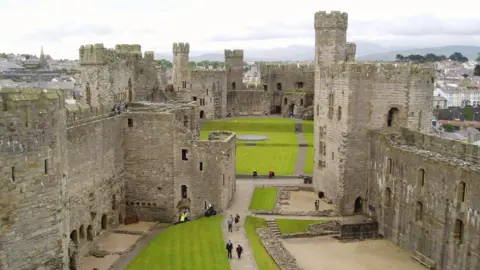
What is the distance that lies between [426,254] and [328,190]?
39.2 ft

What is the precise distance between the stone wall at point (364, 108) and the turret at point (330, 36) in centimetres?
482

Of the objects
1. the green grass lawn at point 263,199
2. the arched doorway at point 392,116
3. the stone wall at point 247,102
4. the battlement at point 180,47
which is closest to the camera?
the arched doorway at point 392,116

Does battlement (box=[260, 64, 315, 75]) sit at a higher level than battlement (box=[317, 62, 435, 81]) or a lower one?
higher

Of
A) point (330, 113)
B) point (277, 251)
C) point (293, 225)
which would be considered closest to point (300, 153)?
point (330, 113)

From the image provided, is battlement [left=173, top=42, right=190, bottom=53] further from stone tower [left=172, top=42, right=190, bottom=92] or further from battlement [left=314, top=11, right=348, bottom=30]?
battlement [left=314, top=11, right=348, bottom=30]

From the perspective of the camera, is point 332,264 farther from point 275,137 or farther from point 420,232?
point 275,137

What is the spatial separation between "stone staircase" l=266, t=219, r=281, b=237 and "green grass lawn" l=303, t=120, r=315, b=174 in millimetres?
14423

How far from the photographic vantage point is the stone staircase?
111ft

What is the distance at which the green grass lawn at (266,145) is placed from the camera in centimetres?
5119

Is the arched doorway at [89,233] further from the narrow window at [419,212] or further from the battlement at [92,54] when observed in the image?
the narrow window at [419,212]

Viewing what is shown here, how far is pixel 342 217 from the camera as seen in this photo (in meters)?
36.2

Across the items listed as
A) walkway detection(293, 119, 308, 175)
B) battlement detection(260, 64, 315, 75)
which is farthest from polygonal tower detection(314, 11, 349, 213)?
battlement detection(260, 64, 315, 75)

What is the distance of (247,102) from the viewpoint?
84625 mm

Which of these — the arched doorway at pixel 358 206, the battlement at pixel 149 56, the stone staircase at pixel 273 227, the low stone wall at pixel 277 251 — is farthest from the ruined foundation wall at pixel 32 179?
the battlement at pixel 149 56
